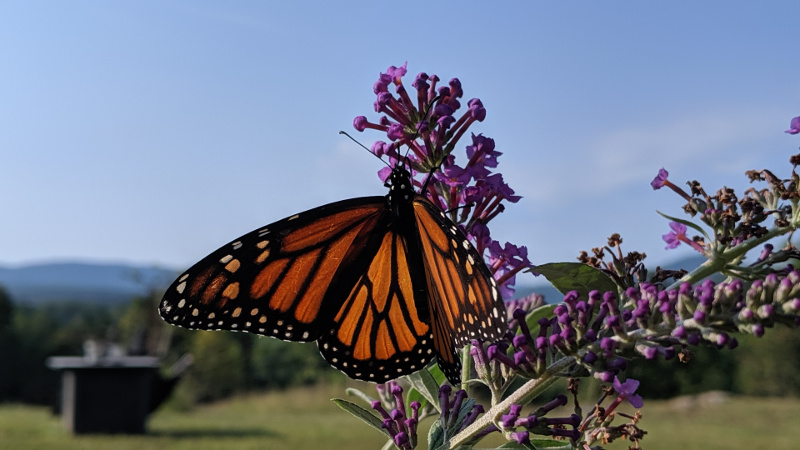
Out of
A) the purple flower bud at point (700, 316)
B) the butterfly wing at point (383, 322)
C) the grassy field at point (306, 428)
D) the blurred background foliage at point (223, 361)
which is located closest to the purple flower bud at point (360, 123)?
the butterfly wing at point (383, 322)

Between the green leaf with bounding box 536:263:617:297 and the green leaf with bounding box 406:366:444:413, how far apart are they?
319mm

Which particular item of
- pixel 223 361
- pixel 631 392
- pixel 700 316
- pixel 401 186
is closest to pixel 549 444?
pixel 631 392

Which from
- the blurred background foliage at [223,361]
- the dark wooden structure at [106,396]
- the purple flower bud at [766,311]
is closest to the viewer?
the purple flower bud at [766,311]

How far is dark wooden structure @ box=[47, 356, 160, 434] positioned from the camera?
18.1m

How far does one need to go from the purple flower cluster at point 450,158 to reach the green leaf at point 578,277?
5 cm

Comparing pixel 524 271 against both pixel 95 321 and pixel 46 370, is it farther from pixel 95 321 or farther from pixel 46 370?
pixel 95 321

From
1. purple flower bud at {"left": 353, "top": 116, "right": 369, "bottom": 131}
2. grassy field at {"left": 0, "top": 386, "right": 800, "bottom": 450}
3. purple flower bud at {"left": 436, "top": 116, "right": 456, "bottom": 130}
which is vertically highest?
purple flower bud at {"left": 353, "top": 116, "right": 369, "bottom": 131}

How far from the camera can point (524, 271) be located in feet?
3.94

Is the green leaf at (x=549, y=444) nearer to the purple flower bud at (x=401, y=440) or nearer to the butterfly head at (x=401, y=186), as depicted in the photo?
the purple flower bud at (x=401, y=440)

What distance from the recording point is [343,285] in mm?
1376

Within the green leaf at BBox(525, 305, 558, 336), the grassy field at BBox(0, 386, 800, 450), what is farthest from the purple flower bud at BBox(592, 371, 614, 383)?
the grassy field at BBox(0, 386, 800, 450)

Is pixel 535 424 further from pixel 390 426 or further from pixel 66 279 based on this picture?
pixel 66 279

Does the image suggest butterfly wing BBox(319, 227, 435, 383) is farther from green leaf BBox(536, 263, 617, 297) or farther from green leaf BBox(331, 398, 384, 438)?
green leaf BBox(536, 263, 617, 297)

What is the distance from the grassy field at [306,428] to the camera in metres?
17.9
